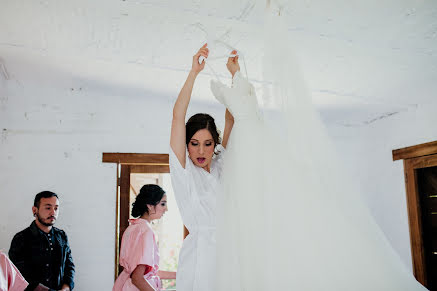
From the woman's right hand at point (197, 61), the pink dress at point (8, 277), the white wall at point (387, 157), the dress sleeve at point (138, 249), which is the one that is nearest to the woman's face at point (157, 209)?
the dress sleeve at point (138, 249)

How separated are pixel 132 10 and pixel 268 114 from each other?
1158 millimetres

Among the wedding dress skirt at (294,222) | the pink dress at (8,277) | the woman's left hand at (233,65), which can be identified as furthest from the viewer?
the pink dress at (8,277)

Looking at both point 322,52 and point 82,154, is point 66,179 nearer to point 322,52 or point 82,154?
point 82,154

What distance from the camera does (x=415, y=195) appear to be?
388 cm

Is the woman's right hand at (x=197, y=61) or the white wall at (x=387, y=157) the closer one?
the woman's right hand at (x=197, y=61)

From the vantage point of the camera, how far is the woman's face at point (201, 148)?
155cm

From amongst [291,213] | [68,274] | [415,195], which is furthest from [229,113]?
[415,195]

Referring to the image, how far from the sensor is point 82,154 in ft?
12.0

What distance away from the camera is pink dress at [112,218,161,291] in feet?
8.30

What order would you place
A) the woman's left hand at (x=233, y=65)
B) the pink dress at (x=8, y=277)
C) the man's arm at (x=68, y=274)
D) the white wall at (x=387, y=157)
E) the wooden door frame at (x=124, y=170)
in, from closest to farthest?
the woman's left hand at (x=233, y=65) → the pink dress at (x=8, y=277) → the man's arm at (x=68, y=274) → the wooden door frame at (x=124, y=170) → the white wall at (x=387, y=157)

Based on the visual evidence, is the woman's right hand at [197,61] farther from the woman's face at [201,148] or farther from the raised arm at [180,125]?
the woman's face at [201,148]

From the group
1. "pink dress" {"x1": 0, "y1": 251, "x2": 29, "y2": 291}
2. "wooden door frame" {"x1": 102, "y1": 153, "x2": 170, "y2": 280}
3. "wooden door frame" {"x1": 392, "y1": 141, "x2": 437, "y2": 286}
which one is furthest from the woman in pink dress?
"wooden door frame" {"x1": 392, "y1": 141, "x2": 437, "y2": 286}

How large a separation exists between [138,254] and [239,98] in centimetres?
146

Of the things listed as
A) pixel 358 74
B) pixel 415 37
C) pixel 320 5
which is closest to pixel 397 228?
pixel 358 74
